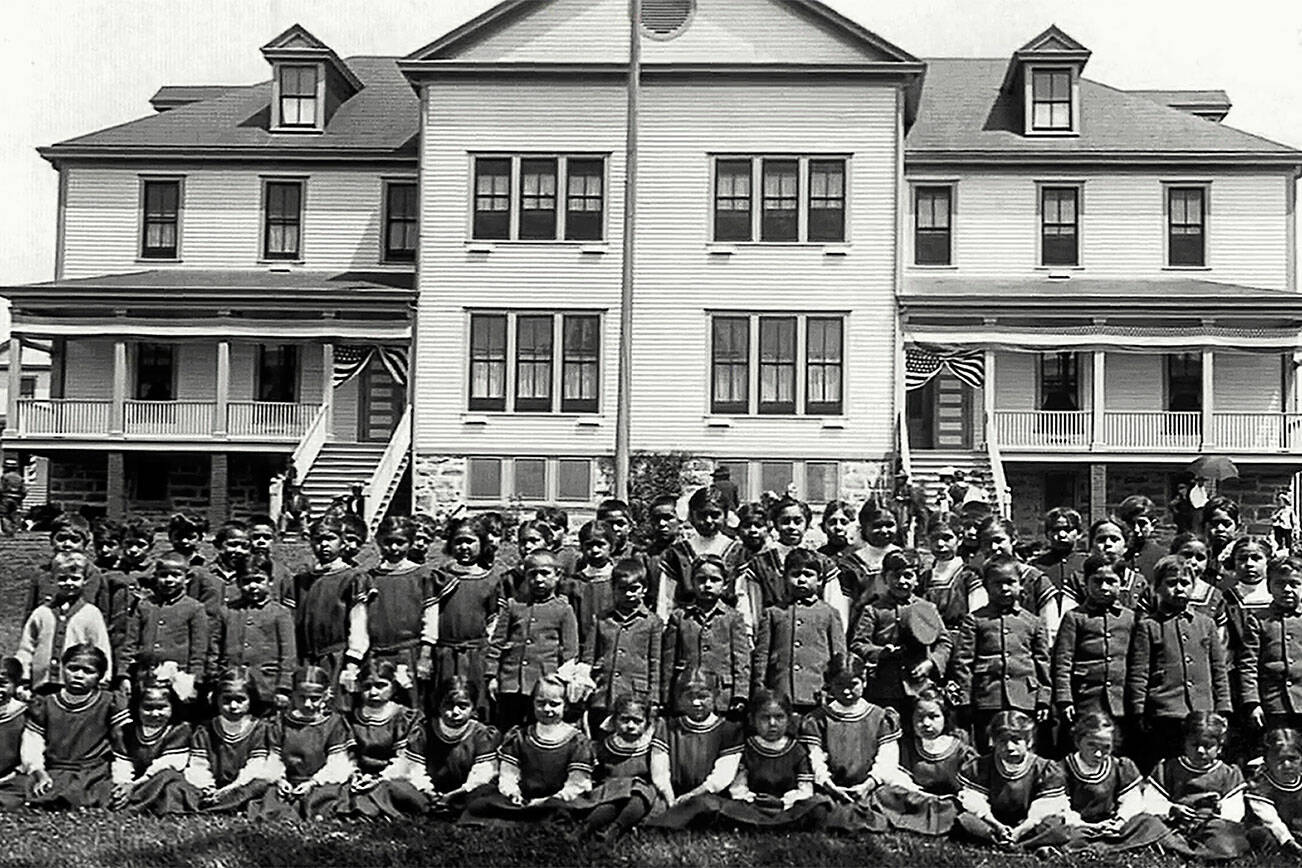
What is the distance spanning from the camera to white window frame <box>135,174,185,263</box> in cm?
2944

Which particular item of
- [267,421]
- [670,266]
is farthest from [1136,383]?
[267,421]

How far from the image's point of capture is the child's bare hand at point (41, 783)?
334 inches

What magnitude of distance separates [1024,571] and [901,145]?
1810 cm

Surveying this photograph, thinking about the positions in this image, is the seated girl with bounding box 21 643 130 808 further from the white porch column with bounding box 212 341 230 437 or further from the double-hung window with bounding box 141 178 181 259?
the double-hung window with bounding box 141 178 181 259

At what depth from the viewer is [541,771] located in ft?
27.0

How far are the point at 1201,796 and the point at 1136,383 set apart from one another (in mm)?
20991

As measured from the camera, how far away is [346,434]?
2817cm

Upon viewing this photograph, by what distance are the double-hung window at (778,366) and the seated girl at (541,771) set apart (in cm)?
1805

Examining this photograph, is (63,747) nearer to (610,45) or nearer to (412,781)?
(412,781)

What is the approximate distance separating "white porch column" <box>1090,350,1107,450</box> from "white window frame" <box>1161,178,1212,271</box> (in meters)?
3.27

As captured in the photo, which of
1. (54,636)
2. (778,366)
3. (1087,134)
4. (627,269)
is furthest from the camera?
(1087,134)

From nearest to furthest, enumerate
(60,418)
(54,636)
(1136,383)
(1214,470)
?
(54,636) < (1214,470) < (60,418) < (1136,383)

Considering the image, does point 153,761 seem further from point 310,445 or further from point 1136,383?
point 1136,383

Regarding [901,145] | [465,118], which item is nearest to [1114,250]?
[901,145]
